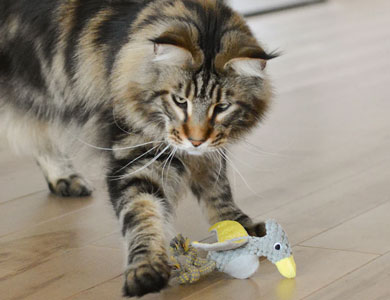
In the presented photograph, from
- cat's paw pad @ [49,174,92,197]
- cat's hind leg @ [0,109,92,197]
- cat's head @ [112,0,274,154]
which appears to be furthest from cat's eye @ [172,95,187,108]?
cat's paw pad @ [49,174,92,197]

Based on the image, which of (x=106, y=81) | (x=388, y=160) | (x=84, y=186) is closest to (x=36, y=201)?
(x=84, y=186)

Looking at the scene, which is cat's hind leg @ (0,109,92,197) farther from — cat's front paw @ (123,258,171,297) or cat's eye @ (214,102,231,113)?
cat's front paw @ (123,258,171,297)

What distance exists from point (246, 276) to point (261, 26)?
4135 millimetres

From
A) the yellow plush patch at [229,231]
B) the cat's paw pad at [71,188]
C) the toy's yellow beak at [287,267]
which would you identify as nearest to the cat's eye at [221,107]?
the yellow plush patch at [229,231]

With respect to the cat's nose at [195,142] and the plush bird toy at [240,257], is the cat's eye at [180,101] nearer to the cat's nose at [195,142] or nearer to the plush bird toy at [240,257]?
the cat's nose at [195,142]

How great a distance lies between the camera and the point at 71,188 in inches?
94.4

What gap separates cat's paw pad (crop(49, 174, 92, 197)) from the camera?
240cm

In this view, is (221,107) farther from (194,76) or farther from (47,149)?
(47,149)

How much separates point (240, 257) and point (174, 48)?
19.1 inches

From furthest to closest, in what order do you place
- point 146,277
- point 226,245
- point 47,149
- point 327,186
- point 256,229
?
point 47,149, point 327,186, point 256,229, point 226,245, point 146,277

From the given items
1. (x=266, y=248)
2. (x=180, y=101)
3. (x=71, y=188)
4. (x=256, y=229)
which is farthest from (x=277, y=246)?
(x=71, y=188)

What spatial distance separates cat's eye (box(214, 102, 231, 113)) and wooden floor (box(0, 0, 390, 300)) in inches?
14.7

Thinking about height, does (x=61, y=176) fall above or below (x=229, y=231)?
below

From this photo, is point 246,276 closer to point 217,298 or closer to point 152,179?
point 217,298
